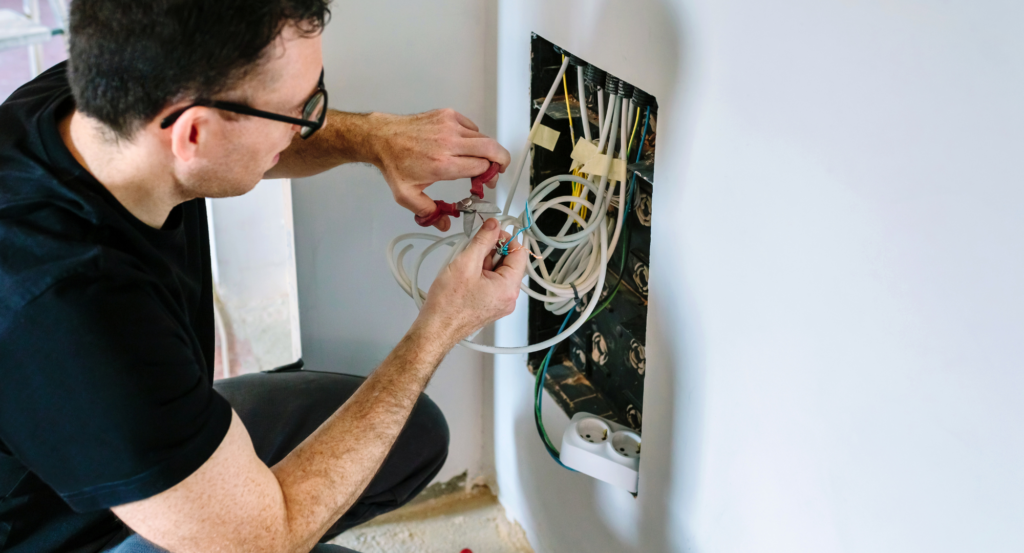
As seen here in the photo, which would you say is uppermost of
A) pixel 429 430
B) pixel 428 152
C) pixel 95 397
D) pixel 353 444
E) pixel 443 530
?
pixel 428 152

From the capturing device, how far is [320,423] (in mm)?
1317

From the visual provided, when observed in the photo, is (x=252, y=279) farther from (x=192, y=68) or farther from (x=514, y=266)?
(x=192, y=68)

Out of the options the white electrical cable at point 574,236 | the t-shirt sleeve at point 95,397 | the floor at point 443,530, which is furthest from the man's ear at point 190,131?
the floor at point 443,530

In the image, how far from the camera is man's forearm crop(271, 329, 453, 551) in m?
0.91

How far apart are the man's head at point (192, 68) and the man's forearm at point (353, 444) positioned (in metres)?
0.31

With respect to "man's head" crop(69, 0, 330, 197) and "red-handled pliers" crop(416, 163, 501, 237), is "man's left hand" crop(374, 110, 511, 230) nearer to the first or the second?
"red-handled pliers" crop(416, 163, 501, 237)

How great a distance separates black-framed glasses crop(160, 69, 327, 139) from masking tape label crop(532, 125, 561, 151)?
36 centimetres

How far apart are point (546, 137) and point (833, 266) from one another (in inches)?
21.6

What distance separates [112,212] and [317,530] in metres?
0.41

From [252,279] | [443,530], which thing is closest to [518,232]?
[443,530]

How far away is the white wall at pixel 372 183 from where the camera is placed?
1.23m

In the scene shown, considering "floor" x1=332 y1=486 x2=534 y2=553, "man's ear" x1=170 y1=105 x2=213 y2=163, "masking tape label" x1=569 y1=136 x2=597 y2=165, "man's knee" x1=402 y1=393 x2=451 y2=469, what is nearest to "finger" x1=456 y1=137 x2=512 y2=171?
"masking tape label" x1=569 y1=136 x2=597 y2=165

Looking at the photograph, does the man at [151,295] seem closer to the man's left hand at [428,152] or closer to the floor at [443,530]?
the man's left hand at [428,152]

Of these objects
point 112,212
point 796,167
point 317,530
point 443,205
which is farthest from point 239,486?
point 796,167
